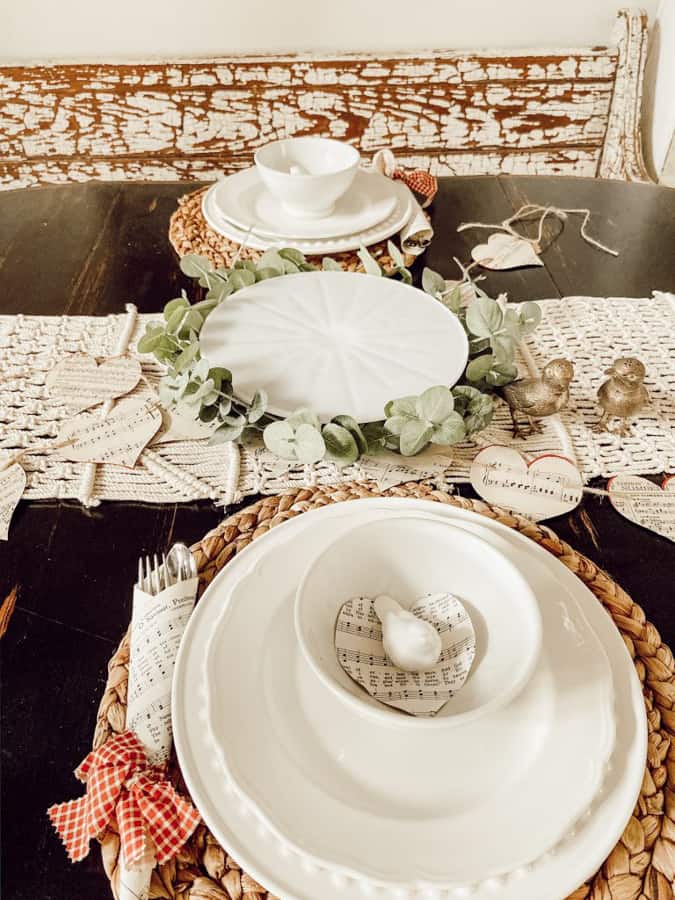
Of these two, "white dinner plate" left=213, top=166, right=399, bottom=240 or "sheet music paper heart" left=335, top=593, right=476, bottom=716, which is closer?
"sheet music paper heart" left=335, top=593, right=476, bottom=716

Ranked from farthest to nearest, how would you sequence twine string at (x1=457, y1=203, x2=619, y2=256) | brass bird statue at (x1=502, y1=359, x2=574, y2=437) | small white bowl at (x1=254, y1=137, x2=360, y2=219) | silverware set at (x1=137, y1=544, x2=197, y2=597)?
twine string at (x1=457, y1=203, x2=619, y2=256), small white bowl at (x1=254, y1=137, x2=360, y2=219), brass bird statue at (x1=502, y1=359, x2=574, y2=437), silverware set at (x1=137, y1=544, x2=197, y2=597)

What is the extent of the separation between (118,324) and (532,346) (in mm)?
512

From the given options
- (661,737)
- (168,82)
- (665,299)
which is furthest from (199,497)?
(168,82)

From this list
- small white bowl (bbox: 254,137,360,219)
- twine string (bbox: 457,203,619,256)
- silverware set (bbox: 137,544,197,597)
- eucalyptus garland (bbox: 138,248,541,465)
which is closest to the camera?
silverware set (bbox: 137,544,197,597)

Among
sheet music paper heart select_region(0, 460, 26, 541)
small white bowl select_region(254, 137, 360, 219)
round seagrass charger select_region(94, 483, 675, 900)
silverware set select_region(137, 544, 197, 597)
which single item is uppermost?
small white bowl select_region(254, 137, 360, 219)

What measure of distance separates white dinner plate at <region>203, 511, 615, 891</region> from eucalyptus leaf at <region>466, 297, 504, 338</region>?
308 mm

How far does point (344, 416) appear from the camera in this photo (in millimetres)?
620

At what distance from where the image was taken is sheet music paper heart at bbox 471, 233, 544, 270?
1.00 m

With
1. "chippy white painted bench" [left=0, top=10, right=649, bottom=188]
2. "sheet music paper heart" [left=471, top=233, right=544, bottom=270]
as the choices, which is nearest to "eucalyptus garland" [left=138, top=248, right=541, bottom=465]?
"sheet music paper heart" [left=471, top=233, right=544, bottom=270]

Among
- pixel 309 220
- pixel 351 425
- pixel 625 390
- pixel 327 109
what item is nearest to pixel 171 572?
pixel 351 425

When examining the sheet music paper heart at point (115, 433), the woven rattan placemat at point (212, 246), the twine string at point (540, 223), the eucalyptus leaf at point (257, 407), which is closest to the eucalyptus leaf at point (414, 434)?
the eucalyptus leaf at point (257, 407)

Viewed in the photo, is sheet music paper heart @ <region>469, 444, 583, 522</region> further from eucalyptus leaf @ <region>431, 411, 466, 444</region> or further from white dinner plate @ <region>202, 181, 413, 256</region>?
white dinner plate @ <region>202, 181, 413, 256</region>

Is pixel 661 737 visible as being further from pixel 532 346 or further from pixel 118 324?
pixel 118 324

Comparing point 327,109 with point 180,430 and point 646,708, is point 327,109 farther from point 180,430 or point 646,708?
point 646,708
